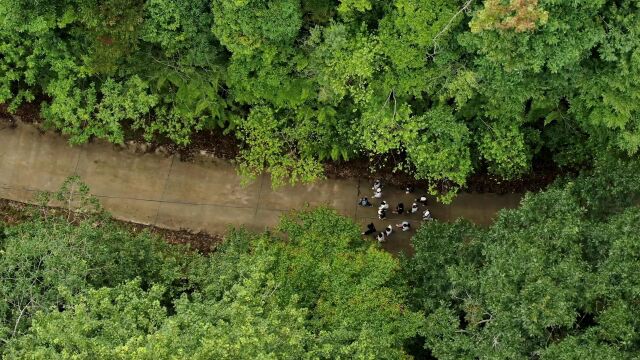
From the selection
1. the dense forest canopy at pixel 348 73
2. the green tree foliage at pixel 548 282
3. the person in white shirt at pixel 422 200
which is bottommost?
the green tree foliage at pixel 548 282

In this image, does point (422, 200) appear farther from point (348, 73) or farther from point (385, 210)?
point (348, 73)

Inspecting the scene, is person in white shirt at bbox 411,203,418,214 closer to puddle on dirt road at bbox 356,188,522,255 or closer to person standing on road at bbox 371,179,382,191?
puddle on dirt road at bbox 356,188,522,255

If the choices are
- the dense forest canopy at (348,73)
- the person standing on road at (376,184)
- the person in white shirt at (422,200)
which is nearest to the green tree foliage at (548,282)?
the dense forest canopy at (348,73)

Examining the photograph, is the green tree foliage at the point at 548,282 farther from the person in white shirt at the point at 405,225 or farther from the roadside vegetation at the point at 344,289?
the person in white shirt at the point at 405,225

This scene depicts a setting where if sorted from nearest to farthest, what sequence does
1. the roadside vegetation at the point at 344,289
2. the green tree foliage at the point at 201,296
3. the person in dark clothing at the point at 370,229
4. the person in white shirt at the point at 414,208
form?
the roadside vegetation at the point at 344,289, the green tree foliage at the point at 201,296, the person in dark clothing at the point at 370,229, the person in white shirt at the point at 414,208

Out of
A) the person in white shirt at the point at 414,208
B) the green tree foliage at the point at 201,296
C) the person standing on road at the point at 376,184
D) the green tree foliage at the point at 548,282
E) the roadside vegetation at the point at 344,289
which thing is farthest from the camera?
the person in white shirt at the point at 414,208

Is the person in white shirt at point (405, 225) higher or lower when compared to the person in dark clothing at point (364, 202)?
lower

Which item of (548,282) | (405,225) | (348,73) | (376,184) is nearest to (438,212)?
(405,225)

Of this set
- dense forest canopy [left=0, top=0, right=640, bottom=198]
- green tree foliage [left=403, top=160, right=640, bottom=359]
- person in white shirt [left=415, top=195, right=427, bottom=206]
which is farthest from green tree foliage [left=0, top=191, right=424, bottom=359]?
person in white shirt [left=415, top=195, right=427, bottom=206]
